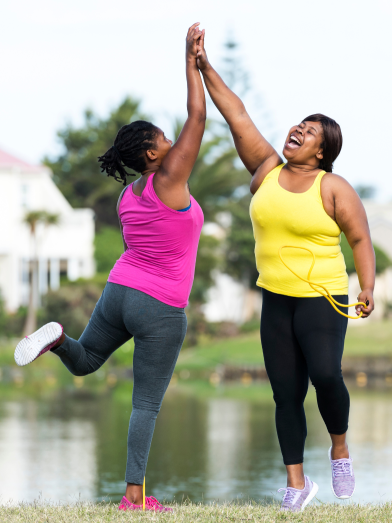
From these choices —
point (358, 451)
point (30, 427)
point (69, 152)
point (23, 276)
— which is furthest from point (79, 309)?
point (69, 152)

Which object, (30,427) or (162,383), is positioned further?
(30,427)

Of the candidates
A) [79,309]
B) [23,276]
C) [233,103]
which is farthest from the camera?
[23,276]

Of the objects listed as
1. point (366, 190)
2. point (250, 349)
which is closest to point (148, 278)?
point (250, 349)

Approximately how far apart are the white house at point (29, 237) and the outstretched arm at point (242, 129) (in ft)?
69.7

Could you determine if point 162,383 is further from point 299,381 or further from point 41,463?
Answer: point 41,463

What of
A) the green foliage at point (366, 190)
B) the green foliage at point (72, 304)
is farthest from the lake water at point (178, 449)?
the green foliage at point (366, 190)

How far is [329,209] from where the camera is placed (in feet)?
11.8

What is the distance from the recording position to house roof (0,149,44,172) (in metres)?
25.5

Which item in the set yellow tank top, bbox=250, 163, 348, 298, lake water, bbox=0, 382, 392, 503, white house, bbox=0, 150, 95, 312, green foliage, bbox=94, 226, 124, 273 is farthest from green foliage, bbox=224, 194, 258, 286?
yellow tank top, bbox=250, 163, 348, 298

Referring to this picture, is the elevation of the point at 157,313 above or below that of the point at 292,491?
above

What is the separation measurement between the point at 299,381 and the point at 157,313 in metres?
0.75

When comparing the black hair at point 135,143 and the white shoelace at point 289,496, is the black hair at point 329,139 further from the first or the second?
the white shoelace at point 289,496

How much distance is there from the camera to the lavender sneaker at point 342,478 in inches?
143

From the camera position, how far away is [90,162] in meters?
34.0
